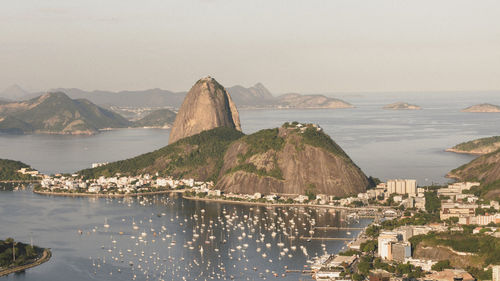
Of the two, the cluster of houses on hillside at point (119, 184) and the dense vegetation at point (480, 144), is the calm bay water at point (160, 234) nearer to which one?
the cluster of houses on hillside at point (119, 184)

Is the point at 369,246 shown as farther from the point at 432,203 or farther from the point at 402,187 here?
the point at 402,187

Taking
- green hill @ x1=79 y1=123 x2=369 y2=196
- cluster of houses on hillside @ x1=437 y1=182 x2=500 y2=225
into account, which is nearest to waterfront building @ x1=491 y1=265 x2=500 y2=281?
cluster of houses on hillside @ x1=437 y1=182 x2=500 y2=225

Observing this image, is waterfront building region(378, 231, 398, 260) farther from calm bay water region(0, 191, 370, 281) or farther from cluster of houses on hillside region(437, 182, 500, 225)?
cluster of houses on hillside region(437, 182, 500, 225)

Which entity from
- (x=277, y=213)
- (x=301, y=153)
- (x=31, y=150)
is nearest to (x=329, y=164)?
(x=301, y=153)

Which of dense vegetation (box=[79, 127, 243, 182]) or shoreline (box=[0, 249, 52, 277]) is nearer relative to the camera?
shoreline (box=[0, 249, 52, 277])

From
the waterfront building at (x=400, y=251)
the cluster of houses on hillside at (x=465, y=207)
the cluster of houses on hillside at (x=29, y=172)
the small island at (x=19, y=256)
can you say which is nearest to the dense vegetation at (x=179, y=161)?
the cluster of houses on hillside at (x=29, y=172)

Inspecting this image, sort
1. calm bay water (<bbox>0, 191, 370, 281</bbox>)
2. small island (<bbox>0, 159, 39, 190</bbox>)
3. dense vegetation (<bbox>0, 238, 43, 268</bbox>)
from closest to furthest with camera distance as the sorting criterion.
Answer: calm bay water (<bbox>0, 191, 370, 281</bbox>) < dense vegetation (<bbox>0, 238, 43, 268</bbox>) < small island (<bbox>0, 159, 39, 190</bbox>)
